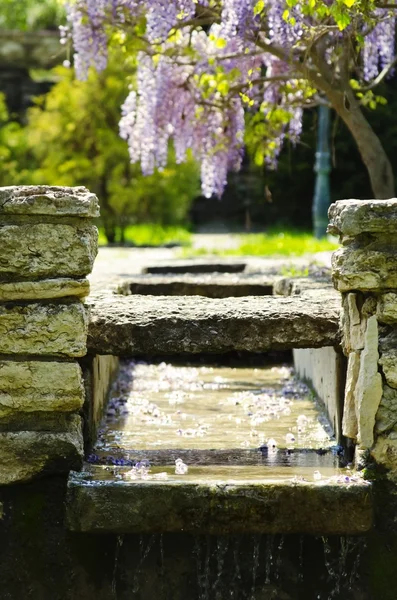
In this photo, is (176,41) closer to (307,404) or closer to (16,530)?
(307,404)

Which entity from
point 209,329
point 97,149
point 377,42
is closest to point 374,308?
point 209,329

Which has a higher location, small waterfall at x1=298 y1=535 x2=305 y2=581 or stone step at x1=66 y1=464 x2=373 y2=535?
stone step at x1=66 y1=464 x2=373 y2=535

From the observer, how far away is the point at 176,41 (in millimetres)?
6617

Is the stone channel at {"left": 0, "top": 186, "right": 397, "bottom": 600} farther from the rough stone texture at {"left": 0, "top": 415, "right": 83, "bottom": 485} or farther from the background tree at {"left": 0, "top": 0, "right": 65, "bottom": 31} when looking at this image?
the background tree at {"left": 0, "top": 0, "right": 65, "bottom": 31}

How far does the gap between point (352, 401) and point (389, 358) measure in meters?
0.22

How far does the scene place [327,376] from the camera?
416 centimetres

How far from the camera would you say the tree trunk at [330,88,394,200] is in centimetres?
575

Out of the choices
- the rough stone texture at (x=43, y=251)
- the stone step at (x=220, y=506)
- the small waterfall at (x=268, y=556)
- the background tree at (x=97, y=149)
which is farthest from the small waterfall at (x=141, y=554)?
the background tree at (x=97, y=149)

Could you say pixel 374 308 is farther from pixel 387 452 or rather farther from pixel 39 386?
pixel 39 386

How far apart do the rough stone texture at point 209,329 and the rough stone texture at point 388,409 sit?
15.7 inches

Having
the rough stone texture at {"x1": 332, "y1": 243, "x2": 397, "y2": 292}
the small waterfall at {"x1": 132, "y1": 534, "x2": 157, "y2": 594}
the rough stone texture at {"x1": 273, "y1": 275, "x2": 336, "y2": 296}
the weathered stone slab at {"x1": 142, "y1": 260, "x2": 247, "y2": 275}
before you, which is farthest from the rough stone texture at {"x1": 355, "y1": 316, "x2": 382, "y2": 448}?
the weathered stone slab at {"x1": 142, "y1": 260, "x2": 247, "y2": 275}

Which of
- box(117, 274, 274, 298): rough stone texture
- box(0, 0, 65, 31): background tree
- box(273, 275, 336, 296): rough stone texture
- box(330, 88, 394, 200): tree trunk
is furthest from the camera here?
box(0, 0, 65, 31): background tree

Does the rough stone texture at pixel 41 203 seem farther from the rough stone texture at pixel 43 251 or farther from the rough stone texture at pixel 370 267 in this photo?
the rough stone texture at pixel 370 267

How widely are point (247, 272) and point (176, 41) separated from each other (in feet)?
5.43
